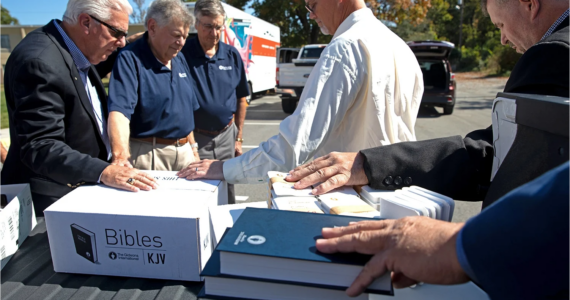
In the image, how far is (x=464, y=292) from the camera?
0.91m

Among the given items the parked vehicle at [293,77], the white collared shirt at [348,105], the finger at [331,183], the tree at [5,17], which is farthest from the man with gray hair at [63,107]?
the tree at [5,17]

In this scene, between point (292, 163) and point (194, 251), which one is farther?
point (292, 163)

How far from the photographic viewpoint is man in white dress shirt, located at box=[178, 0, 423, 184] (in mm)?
1520

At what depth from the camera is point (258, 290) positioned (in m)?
0.79

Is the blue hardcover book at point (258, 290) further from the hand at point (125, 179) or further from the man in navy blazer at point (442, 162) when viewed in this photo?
the hand at point (125, 179)

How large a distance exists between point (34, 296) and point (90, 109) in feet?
3.32

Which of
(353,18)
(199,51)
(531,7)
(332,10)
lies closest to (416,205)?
(531,7)

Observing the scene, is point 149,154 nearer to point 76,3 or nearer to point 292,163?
point 76,3

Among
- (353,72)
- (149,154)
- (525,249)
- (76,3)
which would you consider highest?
(76,3)

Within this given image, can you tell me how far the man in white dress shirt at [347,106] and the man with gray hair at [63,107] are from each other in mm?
427

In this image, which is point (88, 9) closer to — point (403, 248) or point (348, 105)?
point (348, 105)

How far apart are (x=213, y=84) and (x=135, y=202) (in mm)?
1855

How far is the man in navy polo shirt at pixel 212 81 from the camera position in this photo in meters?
3.02

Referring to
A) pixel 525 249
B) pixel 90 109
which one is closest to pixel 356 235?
pixel 525 249
